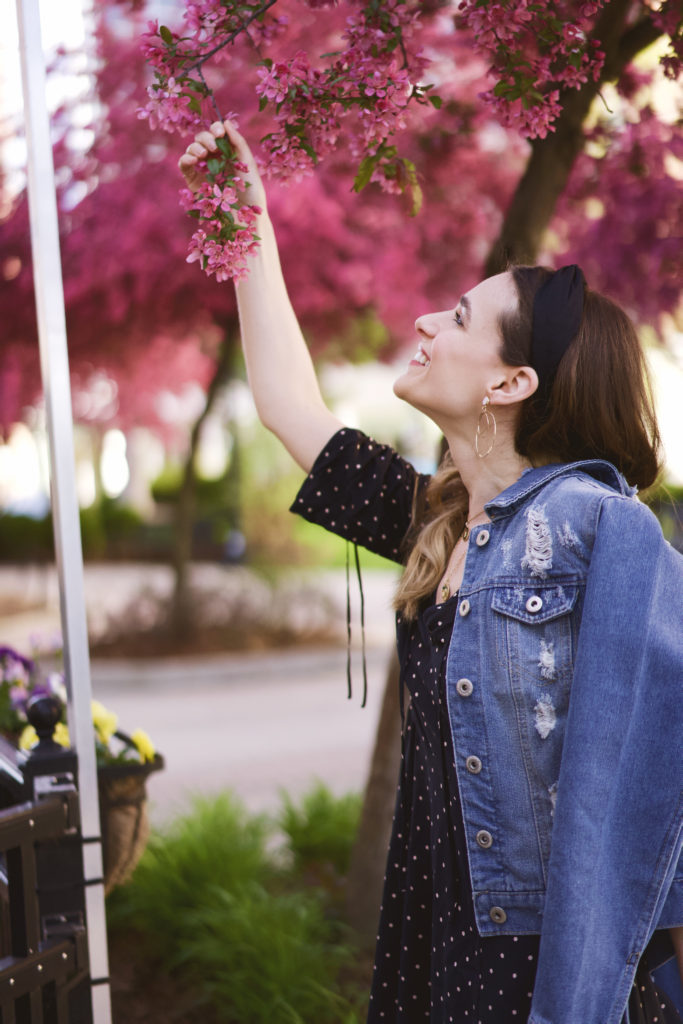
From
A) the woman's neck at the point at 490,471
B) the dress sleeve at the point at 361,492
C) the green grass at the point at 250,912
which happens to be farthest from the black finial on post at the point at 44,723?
the green grass at the point at 250,912

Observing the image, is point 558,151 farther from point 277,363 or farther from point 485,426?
point 485,426

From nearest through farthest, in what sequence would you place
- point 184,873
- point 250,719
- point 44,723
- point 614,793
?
point 614,793, point 44,723, point 184,873, point 250,719

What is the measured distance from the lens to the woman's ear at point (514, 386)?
1444 mm

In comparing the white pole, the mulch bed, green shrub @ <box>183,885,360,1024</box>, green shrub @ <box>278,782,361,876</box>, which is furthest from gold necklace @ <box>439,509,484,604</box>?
green shrub @ <box>278,782,361,876</box>

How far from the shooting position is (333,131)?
1.59m

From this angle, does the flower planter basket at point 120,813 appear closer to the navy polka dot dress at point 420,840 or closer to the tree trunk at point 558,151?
the navy polka dot dress at point 420,840

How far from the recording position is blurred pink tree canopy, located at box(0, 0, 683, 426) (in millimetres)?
1522

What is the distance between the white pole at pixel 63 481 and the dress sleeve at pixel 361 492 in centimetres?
40

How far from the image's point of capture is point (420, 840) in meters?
1.54

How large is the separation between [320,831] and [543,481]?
283cm

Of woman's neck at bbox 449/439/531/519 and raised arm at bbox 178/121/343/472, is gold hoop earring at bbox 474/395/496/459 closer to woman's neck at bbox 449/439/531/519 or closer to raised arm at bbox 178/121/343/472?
woman's neck at bbox 449/439/531/519

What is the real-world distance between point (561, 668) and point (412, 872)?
1.63 ft

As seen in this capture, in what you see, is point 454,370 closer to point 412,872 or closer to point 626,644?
point 626,644

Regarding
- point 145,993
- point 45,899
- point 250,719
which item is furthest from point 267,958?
point 250,719
